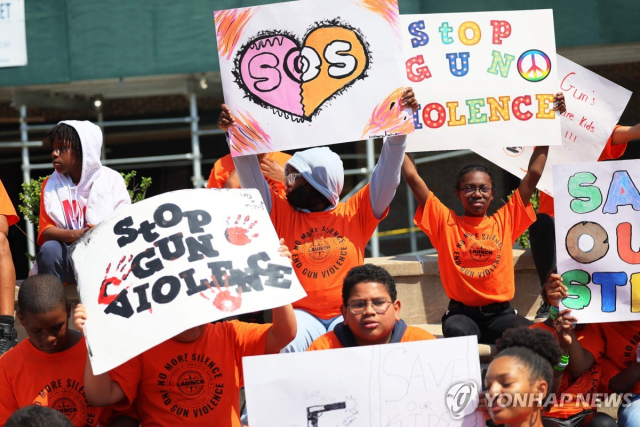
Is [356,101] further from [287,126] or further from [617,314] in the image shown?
[617,314]

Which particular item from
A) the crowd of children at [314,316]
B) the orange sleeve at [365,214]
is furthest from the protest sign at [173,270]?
the orange sleeve at [365,214]

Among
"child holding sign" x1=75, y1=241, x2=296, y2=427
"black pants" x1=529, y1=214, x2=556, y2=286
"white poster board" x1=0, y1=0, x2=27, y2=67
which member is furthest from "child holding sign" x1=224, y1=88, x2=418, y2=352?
"white poster board" x1=0, y1=0, x2=27, y2=67

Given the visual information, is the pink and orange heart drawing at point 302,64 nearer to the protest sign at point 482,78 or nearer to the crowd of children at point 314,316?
the crowd of children at point 314,316

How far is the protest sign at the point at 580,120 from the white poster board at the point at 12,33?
18.4 ft

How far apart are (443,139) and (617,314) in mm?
1646

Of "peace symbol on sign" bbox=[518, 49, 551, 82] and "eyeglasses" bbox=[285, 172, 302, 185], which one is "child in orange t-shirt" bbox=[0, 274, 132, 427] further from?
"peace symbol on sign" bbox=[518, 49, 551, 82]

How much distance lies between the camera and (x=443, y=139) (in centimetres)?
542

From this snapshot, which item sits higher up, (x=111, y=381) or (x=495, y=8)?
(x=495, y=8)

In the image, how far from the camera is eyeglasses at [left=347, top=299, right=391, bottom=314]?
153 inches

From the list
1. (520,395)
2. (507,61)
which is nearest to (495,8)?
(507,61)

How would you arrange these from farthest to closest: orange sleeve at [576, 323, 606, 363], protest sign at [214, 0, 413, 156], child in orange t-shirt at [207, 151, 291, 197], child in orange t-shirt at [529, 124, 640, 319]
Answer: child in orange t-shirt at [529, 124, 640, 319] < child in orange t-shirt at [207, 151, 291, 197] < protest sign at [214, 0, 413, 156] < orange sleeve at [576, 323, 606, 363]

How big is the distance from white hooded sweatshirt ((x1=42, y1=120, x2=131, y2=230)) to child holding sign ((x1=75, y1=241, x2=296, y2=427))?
1.73m

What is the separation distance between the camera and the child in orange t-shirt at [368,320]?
387 cm

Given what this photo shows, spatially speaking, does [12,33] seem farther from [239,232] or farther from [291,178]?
[239,232]
